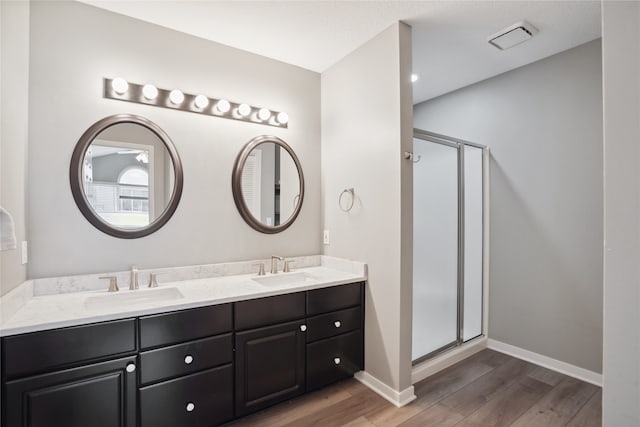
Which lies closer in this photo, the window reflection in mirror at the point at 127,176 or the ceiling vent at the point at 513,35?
the window reflection in mirror at the point at 127,176

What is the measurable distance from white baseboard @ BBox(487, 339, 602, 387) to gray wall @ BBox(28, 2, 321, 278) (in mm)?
1962

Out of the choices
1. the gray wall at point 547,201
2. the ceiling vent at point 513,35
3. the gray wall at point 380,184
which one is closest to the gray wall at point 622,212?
the gray wall at point 380,184

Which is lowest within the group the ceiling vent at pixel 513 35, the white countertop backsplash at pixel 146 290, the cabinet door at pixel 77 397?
the cabinet door at pixel 77 397

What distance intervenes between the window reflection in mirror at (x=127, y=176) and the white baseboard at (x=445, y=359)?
2292mm

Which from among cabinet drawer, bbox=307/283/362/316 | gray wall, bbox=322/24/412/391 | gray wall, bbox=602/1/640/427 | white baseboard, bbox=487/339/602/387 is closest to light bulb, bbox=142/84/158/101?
gray wall, bbox=322/24/412/391

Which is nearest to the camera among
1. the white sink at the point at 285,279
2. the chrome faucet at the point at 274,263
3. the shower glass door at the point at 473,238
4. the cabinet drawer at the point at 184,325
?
the cabinet drawer at the point at 184,325

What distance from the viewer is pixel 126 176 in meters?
2.06

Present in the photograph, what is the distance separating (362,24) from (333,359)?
7.89 feet

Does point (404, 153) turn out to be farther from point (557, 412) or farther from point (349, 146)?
point (557, 412)

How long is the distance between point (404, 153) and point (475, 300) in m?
1.81

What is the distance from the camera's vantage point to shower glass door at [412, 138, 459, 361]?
279 centimetres

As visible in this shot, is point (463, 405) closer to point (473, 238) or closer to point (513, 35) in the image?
point (473, 238)

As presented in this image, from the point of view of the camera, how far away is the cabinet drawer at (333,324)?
2.16m

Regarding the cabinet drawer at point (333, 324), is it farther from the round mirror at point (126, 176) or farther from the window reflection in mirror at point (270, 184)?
the round mirror at point (126, 176)
